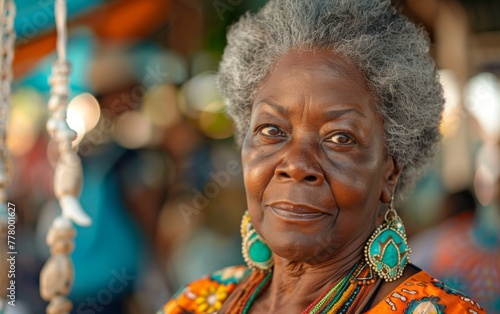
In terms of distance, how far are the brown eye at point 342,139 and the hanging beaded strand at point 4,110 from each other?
89 cm

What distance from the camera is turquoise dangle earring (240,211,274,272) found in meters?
2.29

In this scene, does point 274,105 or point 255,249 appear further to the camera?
point 255,249

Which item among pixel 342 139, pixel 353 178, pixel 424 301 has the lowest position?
pixel 424 301

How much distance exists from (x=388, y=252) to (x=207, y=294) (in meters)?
0.68

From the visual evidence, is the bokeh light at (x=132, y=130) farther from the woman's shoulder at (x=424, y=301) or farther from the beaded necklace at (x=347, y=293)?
the woman's shoulder at (x=424, y=301)

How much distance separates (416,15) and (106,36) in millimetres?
2162

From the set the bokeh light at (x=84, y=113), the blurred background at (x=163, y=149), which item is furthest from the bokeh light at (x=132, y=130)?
the bokeh light at (x=84, y=113)

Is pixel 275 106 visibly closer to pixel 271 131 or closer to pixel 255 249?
pixel 271 131

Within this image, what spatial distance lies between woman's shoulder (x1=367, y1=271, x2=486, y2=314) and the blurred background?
261 centimetres

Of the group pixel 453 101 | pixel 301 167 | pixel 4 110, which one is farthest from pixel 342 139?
pixel 453 101

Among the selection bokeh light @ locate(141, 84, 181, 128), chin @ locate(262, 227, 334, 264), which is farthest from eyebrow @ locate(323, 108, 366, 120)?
bokeh light @ locate(141, 84, 181, 128)

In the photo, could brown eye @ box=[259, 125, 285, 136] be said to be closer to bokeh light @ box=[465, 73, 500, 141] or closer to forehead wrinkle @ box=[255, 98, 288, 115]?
forehead wrinkle @ box=[255, 98, 288, 115]

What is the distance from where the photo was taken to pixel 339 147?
6.42 feet

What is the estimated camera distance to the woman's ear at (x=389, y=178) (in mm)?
2086
